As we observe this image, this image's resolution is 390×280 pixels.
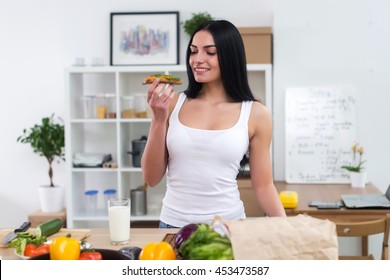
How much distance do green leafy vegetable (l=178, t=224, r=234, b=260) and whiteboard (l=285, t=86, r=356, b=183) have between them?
94.6 inches

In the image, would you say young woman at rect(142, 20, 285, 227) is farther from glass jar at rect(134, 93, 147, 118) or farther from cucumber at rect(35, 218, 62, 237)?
glass jar at rect(134, 93, 147, 118)

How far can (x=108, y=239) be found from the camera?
149 cm

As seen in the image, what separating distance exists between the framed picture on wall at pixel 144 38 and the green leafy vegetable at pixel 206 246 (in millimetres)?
2652

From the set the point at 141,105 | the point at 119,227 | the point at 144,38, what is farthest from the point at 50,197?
the point at 119,227

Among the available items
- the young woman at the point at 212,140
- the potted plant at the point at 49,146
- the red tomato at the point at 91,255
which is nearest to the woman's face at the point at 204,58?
the young woman at the point at 212,140

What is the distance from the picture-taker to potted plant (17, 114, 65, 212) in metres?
3.58

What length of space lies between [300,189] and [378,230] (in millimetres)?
937

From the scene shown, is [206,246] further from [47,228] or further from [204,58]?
[204,58]

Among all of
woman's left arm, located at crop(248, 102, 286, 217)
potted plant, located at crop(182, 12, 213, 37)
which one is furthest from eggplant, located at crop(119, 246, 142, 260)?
potted plant, located at crop(182, 12, 213, 37)

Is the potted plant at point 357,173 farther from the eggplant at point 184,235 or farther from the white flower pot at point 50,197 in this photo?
the eggplant at point 184,235

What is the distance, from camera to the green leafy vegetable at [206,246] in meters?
1.01

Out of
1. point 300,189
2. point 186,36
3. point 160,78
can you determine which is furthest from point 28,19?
point 160,78

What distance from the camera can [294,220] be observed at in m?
1.06
